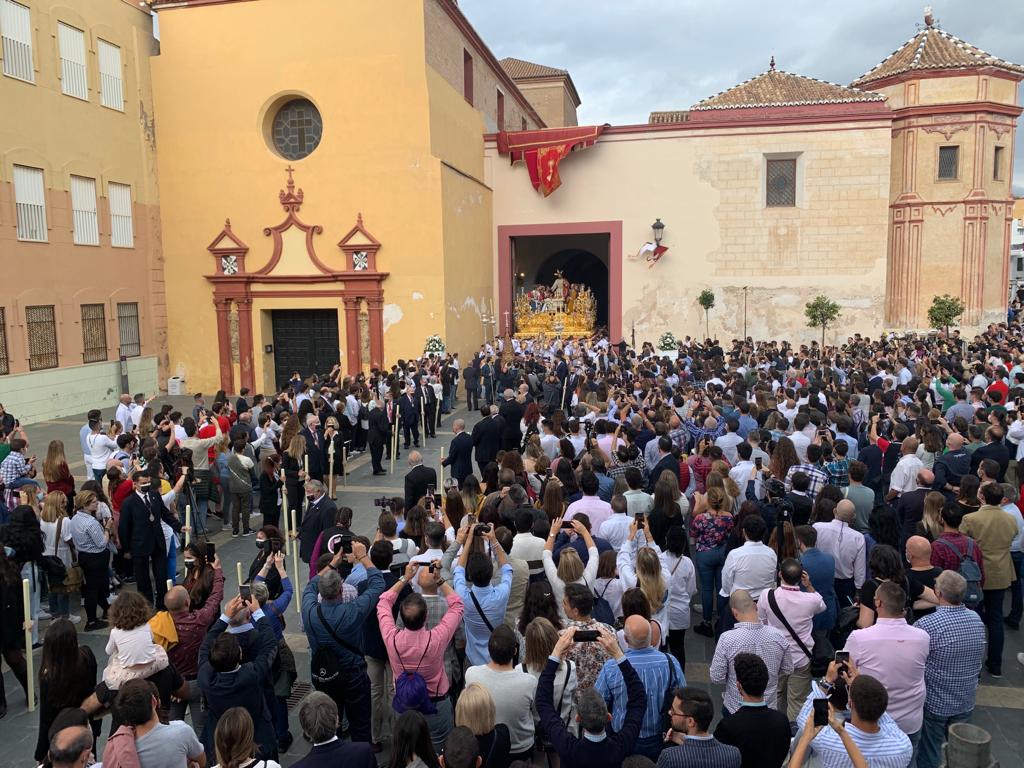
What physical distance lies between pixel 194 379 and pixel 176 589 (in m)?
20.2

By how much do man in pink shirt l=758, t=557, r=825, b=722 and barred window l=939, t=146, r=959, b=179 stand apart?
26.5 meters

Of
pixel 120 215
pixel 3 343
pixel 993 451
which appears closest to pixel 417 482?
pixel 993 451

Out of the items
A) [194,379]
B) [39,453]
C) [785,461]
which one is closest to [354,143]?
[194,379]

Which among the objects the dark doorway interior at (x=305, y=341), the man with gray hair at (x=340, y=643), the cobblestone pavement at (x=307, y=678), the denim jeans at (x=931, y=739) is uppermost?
the dark doorway interior at (x=305, y=341)

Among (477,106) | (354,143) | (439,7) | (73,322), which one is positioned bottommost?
(73,322)

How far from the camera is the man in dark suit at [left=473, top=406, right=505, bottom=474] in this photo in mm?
11164

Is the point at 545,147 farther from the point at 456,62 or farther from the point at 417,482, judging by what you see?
the point at 417,482

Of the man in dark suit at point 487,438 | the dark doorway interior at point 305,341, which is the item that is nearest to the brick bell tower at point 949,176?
the dark doorway interior at point 305,341

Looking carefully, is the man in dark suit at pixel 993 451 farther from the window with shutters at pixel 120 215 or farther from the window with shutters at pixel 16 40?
the window with shutters at pixel 120 215

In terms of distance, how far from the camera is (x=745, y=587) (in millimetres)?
5898

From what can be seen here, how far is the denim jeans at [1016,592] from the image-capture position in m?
7.12

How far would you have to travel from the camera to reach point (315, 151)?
73.8 ft

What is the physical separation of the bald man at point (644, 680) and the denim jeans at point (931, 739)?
1.83 metres

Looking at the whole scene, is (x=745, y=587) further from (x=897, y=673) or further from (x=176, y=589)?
(x=176, y=589)
